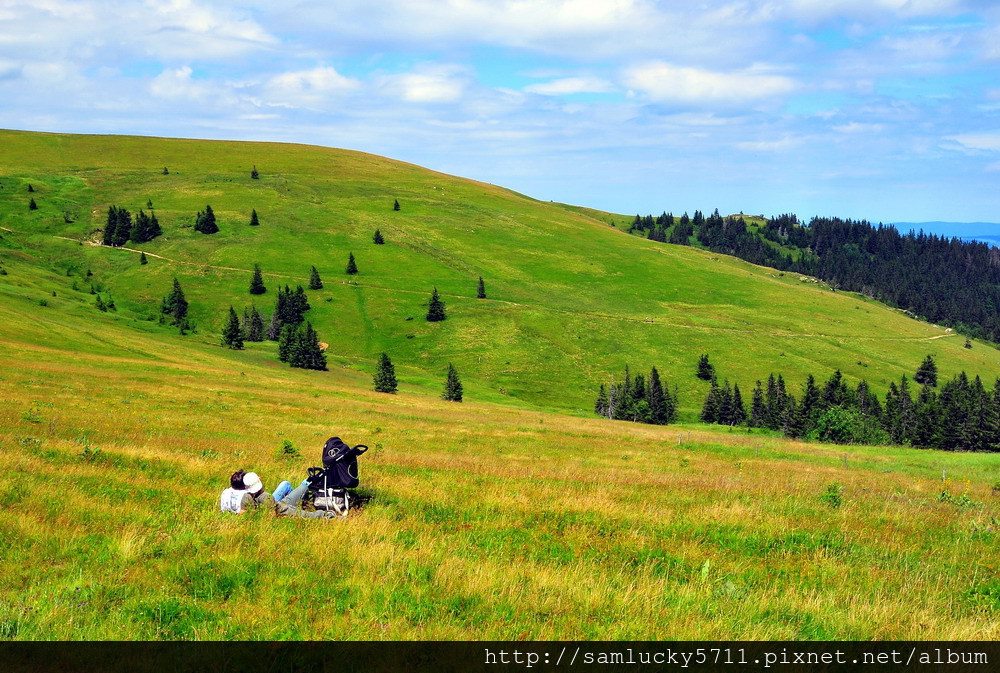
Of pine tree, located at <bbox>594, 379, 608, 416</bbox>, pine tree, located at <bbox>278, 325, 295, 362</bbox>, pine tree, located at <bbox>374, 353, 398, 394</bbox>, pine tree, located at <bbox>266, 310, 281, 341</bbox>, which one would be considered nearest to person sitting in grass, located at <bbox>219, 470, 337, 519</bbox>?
pine tree, located at <bbox>374, 353, 398, 394</bbox>

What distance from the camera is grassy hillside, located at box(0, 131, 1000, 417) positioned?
393 feet

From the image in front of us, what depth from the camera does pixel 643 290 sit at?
161 meters

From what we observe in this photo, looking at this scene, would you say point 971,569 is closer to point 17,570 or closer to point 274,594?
point 274,594

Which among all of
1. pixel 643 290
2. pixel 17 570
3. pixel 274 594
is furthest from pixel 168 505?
pixel 643 290

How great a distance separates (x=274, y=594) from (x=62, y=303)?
89850mm

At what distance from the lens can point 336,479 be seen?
9.23m

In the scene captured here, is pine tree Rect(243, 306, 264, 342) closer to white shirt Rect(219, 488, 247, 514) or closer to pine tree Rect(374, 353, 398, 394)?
pine tree Rect(374, 353, 398, 394)

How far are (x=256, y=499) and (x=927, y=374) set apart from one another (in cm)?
15808

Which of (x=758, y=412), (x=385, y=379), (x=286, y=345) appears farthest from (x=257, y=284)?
Answer: (x=758, y=412)

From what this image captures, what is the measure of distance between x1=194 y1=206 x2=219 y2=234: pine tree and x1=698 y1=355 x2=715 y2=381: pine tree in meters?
118

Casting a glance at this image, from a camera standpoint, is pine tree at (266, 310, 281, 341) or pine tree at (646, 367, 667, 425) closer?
pine tree at (646, 367, 667, 425)

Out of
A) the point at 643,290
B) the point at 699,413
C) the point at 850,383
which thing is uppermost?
the point at 643,290

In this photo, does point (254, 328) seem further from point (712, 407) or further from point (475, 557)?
point (475, 557)

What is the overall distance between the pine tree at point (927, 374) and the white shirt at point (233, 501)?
155769mm
